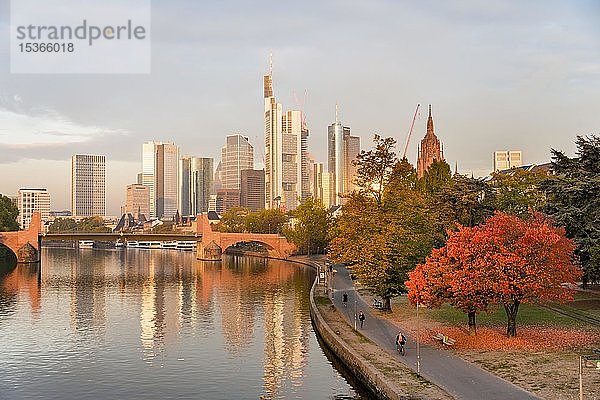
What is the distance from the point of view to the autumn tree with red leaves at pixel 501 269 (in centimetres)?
3788

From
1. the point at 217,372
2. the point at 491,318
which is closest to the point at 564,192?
the point at 491,318

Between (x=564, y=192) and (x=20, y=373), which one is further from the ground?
(x=564, y=192)

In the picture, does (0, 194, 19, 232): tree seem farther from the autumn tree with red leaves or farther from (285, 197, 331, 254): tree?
the autumn tree with red leaves

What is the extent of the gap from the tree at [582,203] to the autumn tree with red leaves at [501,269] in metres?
9.00

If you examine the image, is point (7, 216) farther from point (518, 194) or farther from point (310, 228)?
point (518, 194)

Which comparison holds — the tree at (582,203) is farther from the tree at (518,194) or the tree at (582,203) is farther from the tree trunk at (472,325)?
the tree at (518,194)

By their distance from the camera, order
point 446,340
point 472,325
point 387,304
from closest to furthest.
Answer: point 446,340 < point 472,325 < point 387,304

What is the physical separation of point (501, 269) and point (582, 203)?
18870 millimetres

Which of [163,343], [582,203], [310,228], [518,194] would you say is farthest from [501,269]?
[310,228]

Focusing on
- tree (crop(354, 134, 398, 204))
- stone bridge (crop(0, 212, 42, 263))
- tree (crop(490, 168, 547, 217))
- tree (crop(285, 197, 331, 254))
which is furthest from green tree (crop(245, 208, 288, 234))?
tree (crop(354, 134, 398, 204))

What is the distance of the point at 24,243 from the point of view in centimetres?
13500

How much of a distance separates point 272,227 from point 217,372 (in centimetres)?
12749

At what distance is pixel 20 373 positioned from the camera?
39.8 meters

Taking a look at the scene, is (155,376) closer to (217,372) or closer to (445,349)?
(217,372)
